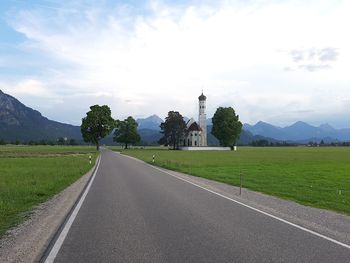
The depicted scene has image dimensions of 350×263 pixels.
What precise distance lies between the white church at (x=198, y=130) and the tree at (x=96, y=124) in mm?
36656

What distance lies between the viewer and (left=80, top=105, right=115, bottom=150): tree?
5084 inches

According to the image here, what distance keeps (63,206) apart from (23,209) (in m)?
1.27

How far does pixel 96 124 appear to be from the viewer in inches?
5103

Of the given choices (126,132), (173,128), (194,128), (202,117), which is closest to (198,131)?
(194,128)

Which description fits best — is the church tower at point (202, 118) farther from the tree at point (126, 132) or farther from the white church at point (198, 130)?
the tree at point (126, 132)

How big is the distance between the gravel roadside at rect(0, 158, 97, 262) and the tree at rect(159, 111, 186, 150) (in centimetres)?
13736

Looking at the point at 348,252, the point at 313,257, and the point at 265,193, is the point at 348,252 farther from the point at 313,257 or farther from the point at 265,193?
the point at 265,193

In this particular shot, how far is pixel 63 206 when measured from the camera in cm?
1525

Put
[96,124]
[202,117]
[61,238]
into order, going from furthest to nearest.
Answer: [202,117] → [96,124] → [61,238]

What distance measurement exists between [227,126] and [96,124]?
124 feet

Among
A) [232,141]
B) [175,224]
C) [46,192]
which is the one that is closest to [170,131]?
[232,141]

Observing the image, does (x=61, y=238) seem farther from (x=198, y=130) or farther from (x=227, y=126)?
(x=198, y=130)

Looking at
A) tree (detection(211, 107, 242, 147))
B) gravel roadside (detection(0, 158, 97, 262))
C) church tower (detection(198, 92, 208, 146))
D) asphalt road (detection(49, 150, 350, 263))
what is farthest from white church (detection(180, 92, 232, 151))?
asphalt road (detection(49, 150, 350, 263))

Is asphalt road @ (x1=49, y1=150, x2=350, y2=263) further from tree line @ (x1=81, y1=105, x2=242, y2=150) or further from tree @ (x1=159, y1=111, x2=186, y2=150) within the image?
tree @ (x1=159, y1=111, x2=186, y2=150)
